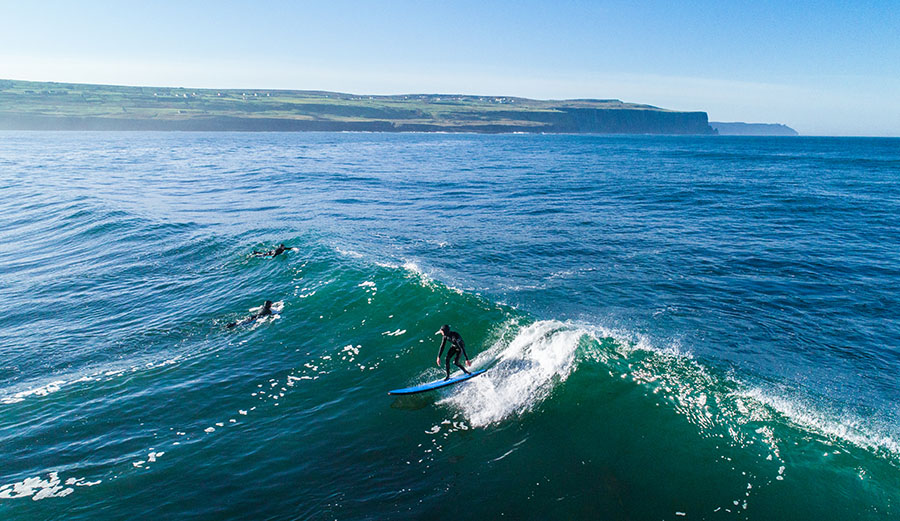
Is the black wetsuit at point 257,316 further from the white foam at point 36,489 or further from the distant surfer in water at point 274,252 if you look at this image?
the white foam at point 36,489

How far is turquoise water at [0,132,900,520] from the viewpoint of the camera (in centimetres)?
1156

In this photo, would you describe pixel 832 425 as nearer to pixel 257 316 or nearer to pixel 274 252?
pixel 257 316

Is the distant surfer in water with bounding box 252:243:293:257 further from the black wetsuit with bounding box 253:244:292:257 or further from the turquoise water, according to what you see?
the turquoise water

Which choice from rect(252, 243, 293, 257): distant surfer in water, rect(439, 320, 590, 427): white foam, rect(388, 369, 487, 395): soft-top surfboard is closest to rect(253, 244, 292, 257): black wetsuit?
rect(252, 243, 293, 257): distant surfer in water

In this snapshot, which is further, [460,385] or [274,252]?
[274,252]

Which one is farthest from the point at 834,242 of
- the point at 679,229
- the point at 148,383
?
the point at 148,383

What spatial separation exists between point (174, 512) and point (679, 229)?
37072 millimetres

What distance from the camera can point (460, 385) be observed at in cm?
1608

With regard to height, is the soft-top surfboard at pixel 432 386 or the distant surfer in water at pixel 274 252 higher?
the distant surfer in water at pixel 274 252

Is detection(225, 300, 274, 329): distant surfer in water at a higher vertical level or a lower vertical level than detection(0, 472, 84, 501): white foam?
higher

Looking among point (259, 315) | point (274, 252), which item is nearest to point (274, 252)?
point (274, 252)

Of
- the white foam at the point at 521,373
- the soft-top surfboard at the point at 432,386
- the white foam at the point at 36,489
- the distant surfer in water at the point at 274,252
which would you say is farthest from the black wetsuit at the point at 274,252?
the white foam at the point at 36,489

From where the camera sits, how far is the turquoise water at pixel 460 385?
455 inches

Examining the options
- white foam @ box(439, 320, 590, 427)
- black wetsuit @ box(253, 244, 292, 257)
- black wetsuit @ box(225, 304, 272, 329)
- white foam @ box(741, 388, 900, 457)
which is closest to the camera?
white foam @ box(741, 388, 900, 457)
